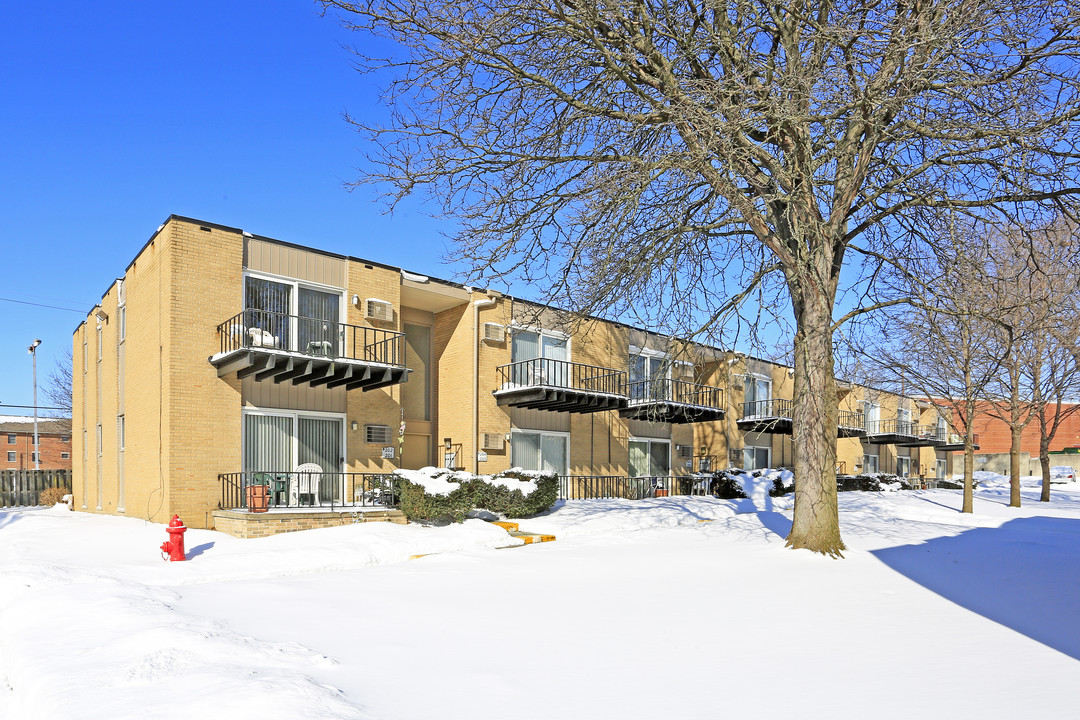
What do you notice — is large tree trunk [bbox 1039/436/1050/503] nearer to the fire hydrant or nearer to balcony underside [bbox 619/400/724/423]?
balcony underside [bbox 619/400/724/423]

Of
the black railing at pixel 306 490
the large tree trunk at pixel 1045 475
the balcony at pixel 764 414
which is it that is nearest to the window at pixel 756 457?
the balcony at pixel 764 414

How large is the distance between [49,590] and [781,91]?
1023cm

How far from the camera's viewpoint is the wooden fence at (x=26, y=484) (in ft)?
88.6

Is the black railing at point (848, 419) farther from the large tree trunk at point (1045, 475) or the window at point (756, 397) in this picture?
the large tree trunk at point (1045, 475)

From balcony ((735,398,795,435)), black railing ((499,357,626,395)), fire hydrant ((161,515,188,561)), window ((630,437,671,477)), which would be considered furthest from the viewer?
balcony ((735,398,795,435))

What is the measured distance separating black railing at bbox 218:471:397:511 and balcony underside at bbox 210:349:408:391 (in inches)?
74.6

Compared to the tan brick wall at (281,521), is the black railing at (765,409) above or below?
above

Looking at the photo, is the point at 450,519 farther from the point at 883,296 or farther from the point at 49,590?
the point at 883,296

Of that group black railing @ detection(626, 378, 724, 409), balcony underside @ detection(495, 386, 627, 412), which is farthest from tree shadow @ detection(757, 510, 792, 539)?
balcony underside @ detection(495, 386, 627, 412)

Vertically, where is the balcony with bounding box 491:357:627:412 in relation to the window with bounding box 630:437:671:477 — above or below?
above

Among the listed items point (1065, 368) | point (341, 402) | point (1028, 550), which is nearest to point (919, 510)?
point (1065, 368)

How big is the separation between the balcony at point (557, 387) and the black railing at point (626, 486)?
215 centimetres

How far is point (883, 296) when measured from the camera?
1246cm

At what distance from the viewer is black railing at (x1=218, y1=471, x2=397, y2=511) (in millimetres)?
14031
